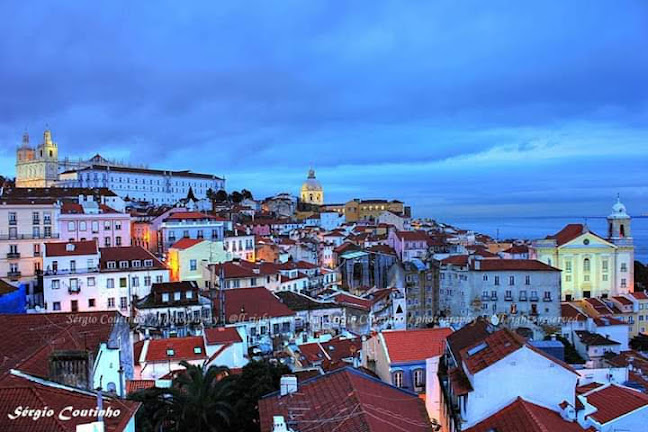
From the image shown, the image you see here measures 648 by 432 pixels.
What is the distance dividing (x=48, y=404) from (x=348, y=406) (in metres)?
5.32

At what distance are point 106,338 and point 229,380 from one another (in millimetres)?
3497

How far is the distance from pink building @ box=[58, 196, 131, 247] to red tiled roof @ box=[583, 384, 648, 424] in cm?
3915

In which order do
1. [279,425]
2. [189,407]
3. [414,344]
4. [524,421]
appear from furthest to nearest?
[414,344]
[189,407]
[524,421]
[279,425]

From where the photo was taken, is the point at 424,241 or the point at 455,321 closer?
the point at 455,321

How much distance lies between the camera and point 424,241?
195 ft

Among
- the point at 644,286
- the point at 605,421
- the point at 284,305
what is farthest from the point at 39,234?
the point at 644,286

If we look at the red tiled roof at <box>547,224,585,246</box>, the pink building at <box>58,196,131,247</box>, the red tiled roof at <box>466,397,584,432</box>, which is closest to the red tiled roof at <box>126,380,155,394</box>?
the red tiled roof at <box>466,397,584,432</box>

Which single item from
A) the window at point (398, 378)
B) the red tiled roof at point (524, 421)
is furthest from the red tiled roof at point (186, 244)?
the red tiled roof at point (524, 421)

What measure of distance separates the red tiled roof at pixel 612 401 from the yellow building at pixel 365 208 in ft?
358

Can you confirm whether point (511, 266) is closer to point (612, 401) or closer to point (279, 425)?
point (612, 401)

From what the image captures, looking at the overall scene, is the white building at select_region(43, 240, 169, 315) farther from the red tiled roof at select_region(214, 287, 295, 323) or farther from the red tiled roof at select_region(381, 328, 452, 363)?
the red tiled roof at select_region(381, 328, 452, 363)

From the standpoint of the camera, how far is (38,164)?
104 m

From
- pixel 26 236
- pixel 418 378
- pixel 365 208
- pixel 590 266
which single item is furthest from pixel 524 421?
pixel 365 208

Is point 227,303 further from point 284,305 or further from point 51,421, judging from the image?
point 51,421
